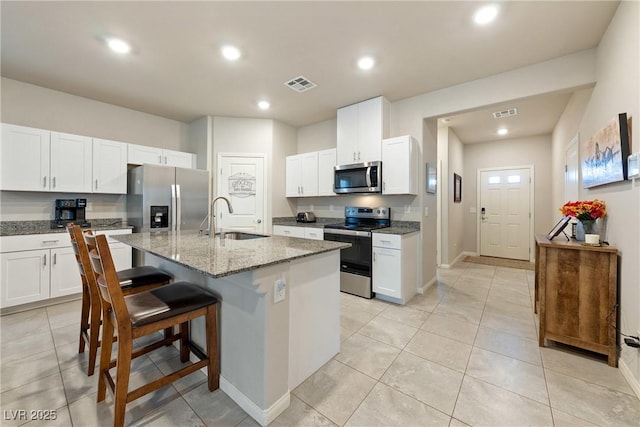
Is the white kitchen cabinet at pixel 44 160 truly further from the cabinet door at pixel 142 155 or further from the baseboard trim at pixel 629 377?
the baseboard trim at pixel 629 377

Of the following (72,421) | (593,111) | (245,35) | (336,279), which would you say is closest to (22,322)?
(72,421)

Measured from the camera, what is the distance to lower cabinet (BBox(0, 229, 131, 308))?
2.74 metres

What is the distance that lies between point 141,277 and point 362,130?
312 cm

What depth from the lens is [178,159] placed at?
4281mm

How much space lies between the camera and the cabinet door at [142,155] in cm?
382

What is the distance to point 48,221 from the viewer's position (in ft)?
11.1

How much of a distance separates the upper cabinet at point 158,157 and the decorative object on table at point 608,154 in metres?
5.04

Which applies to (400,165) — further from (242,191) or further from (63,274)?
(63,274)

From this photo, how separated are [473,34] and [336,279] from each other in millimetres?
2427

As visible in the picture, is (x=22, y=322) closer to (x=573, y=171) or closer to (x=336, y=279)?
(x=336, y=279)

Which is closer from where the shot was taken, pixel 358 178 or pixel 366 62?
pixel 366 62

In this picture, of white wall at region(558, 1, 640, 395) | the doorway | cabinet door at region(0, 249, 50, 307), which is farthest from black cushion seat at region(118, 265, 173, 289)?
the doorway

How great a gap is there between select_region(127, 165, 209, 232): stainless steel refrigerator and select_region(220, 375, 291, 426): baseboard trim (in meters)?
2.87

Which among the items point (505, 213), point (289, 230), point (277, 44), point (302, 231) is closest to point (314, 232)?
point (302, 231)
